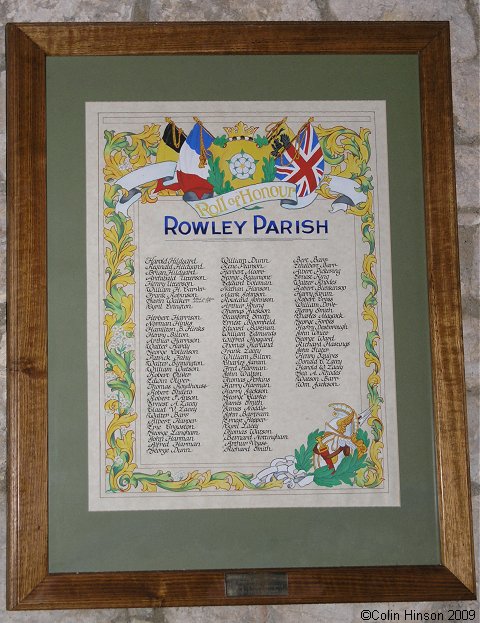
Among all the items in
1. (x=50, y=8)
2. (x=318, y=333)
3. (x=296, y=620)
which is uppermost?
(x=50, y=8)

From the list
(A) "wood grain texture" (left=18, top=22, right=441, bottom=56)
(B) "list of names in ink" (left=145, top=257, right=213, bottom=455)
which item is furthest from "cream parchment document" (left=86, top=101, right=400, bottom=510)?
(A) "wood grain texture" (left=18, top=22, right=441, bottom=56)

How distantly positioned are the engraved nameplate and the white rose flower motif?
0.73 metres

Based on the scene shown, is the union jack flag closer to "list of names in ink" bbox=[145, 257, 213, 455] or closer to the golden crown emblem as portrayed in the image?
the golden crown emblem

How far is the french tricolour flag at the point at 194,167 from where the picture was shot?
1.24 metres

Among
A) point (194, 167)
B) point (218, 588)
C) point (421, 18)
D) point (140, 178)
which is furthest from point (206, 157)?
point (218, 588)

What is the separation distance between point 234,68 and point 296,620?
1038 millimetres

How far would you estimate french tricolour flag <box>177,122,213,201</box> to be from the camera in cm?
124

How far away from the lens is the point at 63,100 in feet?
4.08

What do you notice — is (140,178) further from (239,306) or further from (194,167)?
(239,306)

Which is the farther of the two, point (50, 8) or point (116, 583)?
point (50, 8)

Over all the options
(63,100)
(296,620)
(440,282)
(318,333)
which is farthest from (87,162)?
(296,620)

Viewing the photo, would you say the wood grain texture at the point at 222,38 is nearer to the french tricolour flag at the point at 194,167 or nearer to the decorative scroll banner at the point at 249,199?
the french tricolour flag at the point at 194,167

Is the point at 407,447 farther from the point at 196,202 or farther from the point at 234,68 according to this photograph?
the point at 234,68

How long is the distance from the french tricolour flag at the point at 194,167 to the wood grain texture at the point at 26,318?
0.86ft
